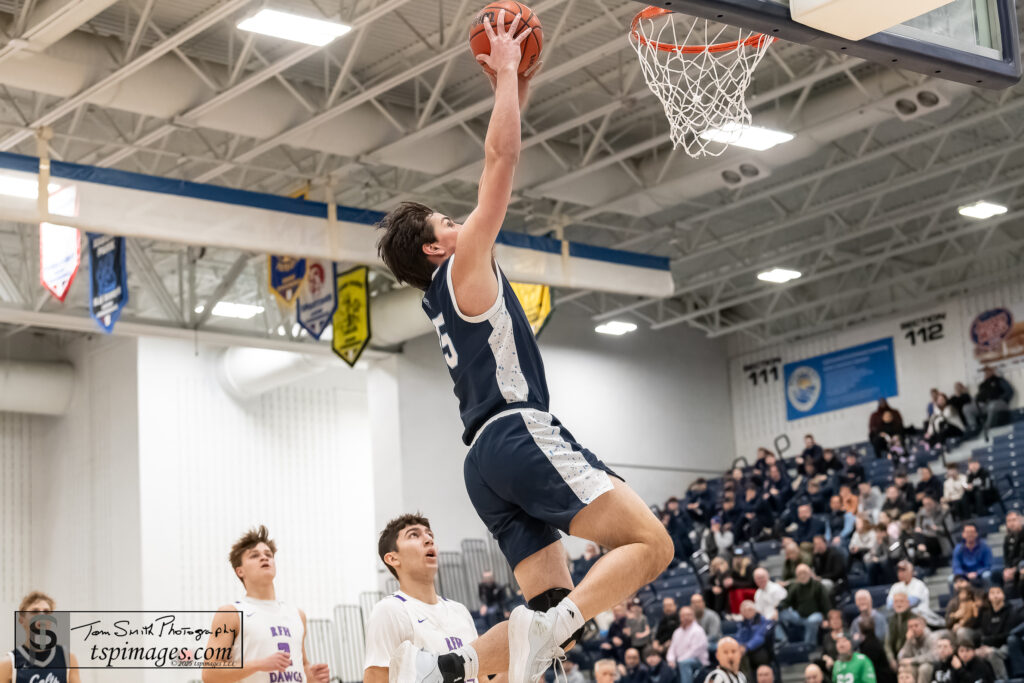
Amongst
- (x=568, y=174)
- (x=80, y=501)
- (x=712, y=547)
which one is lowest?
(x=712, y=547)

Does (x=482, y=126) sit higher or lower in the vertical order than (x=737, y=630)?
higher

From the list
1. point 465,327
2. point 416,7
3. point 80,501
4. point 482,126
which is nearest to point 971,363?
point 482,126

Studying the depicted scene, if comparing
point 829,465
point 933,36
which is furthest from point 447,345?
point 829,465

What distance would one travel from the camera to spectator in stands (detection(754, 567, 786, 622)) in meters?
16.9

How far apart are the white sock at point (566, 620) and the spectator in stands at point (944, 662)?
33.8 feet

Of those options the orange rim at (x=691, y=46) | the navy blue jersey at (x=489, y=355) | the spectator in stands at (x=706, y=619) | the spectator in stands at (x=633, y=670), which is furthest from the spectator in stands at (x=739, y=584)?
the navy blue jersey at (x=489, y=355)

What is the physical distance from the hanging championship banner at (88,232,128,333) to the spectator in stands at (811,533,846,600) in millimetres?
9129

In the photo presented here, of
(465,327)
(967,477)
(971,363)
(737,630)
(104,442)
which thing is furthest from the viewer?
(971,363)

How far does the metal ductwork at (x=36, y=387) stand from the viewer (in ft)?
73.9

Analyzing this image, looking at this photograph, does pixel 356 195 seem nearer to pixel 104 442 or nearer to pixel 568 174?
pixel 568 174

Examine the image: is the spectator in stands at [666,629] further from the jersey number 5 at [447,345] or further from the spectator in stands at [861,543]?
the jersey number 5 at [447,345]

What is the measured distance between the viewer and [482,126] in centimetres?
1809

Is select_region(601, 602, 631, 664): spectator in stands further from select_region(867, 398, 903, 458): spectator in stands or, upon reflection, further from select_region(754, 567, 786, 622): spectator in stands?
select_region(867, 398, 903, 458): spectator in stands

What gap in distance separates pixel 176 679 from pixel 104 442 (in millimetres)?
4096
